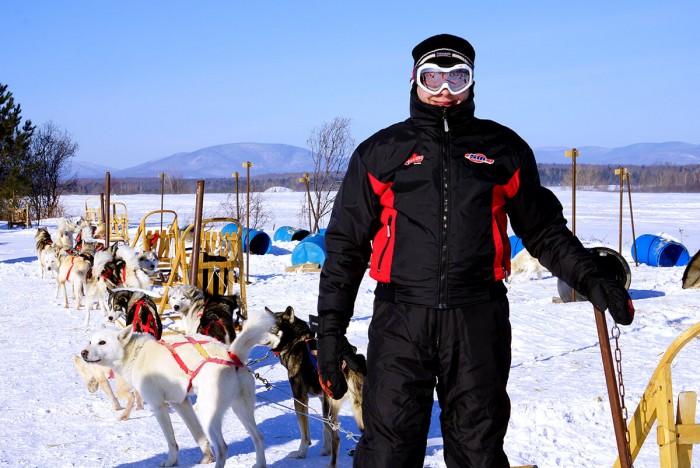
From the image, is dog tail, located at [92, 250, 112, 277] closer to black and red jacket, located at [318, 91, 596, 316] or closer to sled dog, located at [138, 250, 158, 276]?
sled dog, located at [138, 250, 158, 276]

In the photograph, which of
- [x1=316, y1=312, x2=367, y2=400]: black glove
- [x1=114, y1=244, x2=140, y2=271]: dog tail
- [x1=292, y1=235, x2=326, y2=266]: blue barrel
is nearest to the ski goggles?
[x1=316, y1=312, x2=367, y2=400]: black glove

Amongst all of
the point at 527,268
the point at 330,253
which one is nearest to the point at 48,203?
the point at 527,268

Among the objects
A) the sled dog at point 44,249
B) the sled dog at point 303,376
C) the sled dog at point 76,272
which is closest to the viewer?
the sled dog at point 303,376

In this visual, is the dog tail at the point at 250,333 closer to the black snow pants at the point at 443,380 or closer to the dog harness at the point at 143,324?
the black snow pants at the point at 443,380

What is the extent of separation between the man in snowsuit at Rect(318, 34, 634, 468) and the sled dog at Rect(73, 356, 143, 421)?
3.21m

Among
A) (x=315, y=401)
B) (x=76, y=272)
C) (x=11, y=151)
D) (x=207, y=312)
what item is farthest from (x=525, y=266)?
(x=11, y=151)

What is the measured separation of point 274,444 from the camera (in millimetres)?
4812

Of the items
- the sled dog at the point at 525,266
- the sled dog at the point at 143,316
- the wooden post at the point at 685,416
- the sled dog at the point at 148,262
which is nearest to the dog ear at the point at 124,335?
the sled dog at the point at 143,316

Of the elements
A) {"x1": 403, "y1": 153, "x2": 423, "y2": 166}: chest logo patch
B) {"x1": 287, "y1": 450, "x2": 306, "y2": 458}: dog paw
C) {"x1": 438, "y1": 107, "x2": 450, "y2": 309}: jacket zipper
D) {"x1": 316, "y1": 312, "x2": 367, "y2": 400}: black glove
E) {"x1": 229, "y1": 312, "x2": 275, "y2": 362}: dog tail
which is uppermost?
{"x1": 403, "y1": 153, "x2": 423, "y2": 166}: chest logo patch

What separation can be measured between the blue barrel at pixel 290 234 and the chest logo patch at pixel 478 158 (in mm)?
20588

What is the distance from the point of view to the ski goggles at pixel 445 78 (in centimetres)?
239

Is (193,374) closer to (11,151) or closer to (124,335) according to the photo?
(124,335)

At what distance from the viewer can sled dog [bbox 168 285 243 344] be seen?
6.32 m

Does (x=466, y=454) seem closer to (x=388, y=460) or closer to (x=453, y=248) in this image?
(x=388, y=460)
